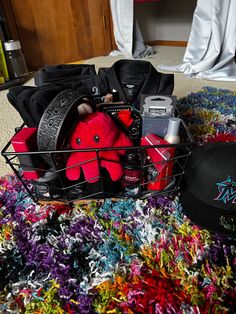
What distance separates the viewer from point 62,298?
1.00ft

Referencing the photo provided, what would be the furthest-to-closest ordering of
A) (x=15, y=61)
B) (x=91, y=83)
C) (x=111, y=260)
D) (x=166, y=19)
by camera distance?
1. (x=166, y=19)
2. (x=15, y=61)
3. (x=91, y=83)
4. (x=111, y=260)

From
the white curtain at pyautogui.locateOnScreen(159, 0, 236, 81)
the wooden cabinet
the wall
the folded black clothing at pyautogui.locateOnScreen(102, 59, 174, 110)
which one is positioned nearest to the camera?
the folded black clothing at pyautogui.locateOnScreen(102, 59, 174, 110)

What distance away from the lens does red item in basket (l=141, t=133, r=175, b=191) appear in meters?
0.38

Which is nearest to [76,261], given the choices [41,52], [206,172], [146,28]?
[206,172]

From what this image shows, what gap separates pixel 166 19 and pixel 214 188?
7.64 feet

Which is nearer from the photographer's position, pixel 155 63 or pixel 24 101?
pixel 24 101

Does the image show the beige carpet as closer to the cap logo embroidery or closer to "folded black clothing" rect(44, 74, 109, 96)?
"folded black clothing" rect(44, 74, 109, 96)

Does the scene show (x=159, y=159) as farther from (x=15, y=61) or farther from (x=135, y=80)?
(x=15, y=61)

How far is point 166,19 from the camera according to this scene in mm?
2182

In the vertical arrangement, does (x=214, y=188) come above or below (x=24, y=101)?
below

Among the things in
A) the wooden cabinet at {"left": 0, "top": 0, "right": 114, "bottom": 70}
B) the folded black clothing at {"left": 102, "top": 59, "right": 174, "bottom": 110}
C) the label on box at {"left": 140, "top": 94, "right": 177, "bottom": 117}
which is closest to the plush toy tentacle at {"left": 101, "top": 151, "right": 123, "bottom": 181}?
the label on box at {"left": 140, "top": 94, "right": 177, "bottom": 117}

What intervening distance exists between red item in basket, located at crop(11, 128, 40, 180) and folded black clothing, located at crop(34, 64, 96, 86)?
0.79ft

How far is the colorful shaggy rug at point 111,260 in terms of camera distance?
0.30 m

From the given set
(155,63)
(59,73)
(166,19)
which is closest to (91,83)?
(59,73)
